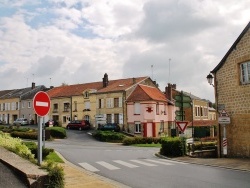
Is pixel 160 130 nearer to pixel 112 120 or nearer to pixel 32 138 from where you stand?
pixel 112 120

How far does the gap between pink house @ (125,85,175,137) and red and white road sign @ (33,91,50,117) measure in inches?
1538

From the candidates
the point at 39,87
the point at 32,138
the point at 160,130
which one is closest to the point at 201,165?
the point at 32,138

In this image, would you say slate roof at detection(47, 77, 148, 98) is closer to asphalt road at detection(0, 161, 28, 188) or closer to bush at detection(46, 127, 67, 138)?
bush at detection(46, 127, 67, 138)

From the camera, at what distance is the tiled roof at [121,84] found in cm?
5179

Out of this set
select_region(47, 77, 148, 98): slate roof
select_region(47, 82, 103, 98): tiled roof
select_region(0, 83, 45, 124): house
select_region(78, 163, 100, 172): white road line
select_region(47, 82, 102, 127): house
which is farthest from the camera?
select_region(0, 83, 45, 124): house

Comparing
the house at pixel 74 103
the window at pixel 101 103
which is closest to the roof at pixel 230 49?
the window at pixel 101 103

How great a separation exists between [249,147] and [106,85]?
3841cm

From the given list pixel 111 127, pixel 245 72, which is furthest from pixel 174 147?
pixel 111 127

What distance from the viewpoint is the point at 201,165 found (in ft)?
56.3

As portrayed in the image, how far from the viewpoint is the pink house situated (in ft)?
156

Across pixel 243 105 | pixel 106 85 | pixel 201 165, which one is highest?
pixel 106 85

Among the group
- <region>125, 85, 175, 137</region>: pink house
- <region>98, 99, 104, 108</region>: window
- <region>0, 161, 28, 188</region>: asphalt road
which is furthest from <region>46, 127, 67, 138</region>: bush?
<region>0, 161, 28, 188</region>: asphalt road

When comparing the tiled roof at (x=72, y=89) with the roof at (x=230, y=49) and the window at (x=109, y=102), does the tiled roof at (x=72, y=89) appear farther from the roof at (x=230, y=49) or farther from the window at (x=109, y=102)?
the roof at (x=230, y=49)

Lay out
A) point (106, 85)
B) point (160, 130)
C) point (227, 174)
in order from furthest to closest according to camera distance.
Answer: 1. point (106, 85)
2. point (160, 130)
3. point (227, 174)
